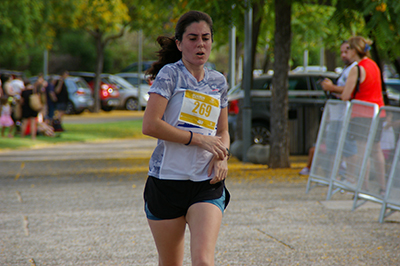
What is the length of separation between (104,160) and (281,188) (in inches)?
223

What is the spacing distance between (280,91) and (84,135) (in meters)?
10.9

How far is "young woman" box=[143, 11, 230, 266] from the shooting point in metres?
3.11

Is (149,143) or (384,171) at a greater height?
(384,171)

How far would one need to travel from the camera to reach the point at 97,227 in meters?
6.38

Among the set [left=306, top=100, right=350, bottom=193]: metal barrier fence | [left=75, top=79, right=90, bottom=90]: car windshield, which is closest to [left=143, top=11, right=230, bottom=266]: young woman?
[left=306, top=100, right=350, bottom=193]: metal barrier fence

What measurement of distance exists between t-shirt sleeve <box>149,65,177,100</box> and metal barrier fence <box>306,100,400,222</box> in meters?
3.76

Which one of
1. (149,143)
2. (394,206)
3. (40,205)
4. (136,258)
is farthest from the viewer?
(149,143)

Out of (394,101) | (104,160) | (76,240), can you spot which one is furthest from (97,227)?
(394,101)

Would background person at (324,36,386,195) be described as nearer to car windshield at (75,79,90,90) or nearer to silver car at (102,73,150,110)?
car windshield at (75,79,90,90)

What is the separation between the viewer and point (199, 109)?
3176mm

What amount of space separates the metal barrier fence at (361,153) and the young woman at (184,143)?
142 inches

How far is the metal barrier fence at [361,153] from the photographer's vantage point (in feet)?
21.1

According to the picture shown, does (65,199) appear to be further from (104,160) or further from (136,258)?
(104,160)

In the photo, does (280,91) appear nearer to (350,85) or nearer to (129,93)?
(350,85)
